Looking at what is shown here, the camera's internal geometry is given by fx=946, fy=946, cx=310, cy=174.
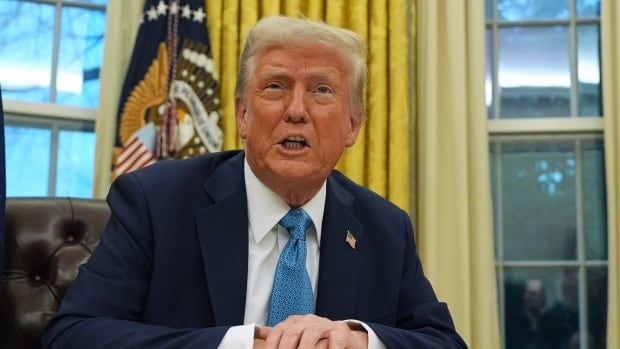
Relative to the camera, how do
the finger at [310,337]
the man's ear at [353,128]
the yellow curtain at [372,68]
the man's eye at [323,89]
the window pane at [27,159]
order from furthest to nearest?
the window pane at [27,159] → the yellow curtain at [372,68] → the man's ear at [353,128] → the man's eye at [323,89] → the finger at [310,337]

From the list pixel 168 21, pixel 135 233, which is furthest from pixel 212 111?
pixel 135 233

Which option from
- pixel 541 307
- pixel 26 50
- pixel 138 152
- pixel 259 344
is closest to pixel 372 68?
pixel 138 152

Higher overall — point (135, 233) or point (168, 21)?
point (168, 21)

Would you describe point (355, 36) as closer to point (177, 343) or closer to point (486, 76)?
point (177, 343)

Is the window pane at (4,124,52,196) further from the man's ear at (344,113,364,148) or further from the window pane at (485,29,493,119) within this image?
the man's ear at (344,113,364,148)

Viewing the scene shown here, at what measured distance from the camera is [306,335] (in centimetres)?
163

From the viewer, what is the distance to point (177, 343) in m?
1.65

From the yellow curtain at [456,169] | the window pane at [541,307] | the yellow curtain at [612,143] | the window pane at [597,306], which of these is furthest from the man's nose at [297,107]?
the window pane at [597,306]

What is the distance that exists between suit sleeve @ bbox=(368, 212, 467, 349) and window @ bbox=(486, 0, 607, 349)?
8.02 ft

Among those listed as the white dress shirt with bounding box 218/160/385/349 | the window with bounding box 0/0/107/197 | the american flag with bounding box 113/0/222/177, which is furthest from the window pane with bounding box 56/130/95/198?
the white dress shirt with bounding box 218/160/385/349

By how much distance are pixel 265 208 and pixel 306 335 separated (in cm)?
42

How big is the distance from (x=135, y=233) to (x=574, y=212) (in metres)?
3.07

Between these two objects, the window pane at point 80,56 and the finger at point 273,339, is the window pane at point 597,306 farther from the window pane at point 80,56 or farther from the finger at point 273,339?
the finger at point 273,339

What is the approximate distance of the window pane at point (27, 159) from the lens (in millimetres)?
4332
